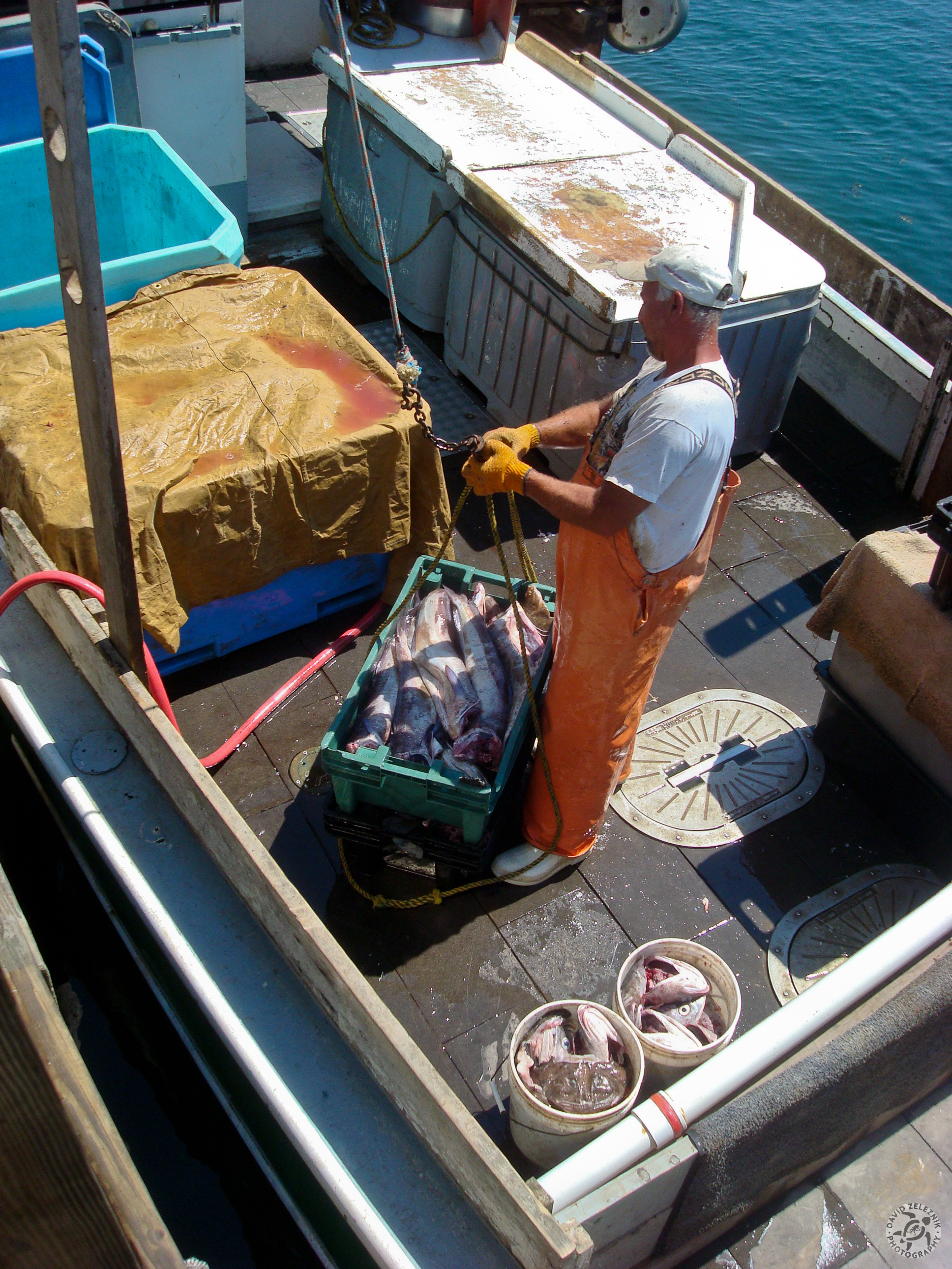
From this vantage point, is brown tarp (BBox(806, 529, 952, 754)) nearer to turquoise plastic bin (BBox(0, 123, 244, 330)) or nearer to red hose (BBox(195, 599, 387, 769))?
red hose (BBox(195, 599, 387, 769))

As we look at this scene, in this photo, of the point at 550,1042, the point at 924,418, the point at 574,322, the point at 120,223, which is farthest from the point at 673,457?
the point at 120,223

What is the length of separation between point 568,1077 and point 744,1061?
747mm

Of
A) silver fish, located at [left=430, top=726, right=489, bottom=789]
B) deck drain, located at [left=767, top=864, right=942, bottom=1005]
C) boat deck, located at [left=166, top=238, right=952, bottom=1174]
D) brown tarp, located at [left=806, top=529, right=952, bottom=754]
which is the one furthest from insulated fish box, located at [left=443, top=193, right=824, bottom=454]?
deck drain, located at [left=767, top=864, right=942, bottom=1005]

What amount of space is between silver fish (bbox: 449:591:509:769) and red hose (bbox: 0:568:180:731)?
1.05m

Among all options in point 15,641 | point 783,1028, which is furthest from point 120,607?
point 783,1028

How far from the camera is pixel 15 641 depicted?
3516mm

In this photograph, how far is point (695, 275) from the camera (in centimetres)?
287

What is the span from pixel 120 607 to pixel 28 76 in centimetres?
411

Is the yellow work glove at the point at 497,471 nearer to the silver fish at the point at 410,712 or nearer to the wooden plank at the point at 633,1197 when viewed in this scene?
the silver fish at the point at 410,712

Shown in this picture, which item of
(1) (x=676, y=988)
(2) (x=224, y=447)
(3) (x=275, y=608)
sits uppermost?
(2) (x=224, y=447)

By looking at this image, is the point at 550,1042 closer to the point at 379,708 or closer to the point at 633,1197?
the point at 633,1197

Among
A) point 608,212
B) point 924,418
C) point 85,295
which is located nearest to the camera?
point 85,295

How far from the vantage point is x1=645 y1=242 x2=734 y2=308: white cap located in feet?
9.39

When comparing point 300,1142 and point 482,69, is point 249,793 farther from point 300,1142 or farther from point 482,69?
point 482,69
